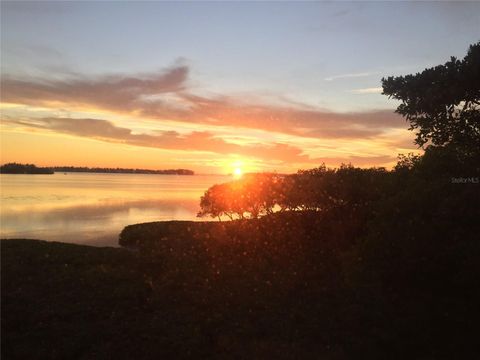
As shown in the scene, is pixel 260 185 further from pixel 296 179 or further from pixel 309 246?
pixel 309 246

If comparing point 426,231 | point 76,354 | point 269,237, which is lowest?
point 76,354

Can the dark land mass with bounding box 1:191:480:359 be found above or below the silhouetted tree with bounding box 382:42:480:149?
below

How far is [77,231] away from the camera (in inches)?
1227

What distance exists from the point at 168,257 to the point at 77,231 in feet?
43.1

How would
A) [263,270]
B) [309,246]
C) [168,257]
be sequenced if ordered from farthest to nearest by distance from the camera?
1. [309,246]
2. [168,257]
3. [263,270]

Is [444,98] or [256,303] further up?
[444,98]

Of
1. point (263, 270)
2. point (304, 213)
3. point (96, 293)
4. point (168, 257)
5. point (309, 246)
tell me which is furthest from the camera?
point (304, 213)

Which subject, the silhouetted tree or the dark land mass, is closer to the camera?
the dark land mass

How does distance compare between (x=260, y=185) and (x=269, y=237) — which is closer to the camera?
(x=269, y=237)

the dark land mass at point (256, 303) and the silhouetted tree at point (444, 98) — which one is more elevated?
the silhouetted tree at point (444, 98)

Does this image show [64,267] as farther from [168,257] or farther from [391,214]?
[391,214]

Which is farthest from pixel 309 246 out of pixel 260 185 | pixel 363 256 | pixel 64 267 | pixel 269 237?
pixel 64 267

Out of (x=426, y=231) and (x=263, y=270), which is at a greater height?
(x=426, y=231)

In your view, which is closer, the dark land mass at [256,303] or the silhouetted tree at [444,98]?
the dark land mass at [256,303]
